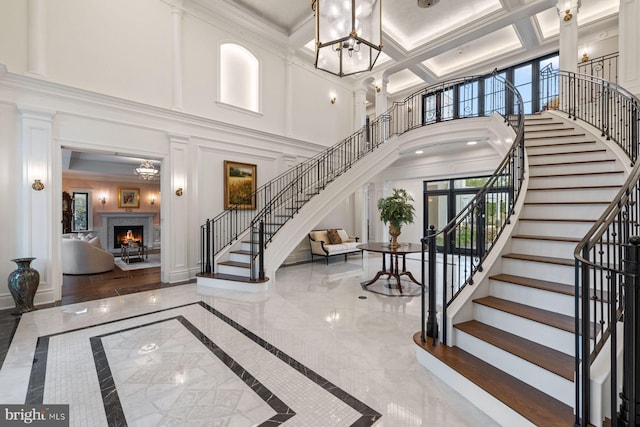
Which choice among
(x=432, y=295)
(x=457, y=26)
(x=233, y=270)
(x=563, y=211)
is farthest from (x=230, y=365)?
(x=457, y=26)

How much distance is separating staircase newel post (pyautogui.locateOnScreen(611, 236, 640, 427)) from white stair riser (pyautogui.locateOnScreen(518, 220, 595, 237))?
1861mm

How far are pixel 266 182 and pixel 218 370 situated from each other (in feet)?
18.0

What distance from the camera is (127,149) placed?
5293 mm

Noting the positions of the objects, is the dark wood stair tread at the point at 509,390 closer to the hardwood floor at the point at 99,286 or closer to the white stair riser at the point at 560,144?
the white stair riser at the point at 560,144

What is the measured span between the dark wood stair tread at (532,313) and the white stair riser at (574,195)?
176 centimetres

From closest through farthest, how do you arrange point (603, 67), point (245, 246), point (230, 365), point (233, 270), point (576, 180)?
point (230, 365) < point (576, 180) < point (233, 270) < point (245, 246) < point (603, 67)

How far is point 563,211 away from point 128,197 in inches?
524

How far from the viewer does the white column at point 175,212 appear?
5.75m

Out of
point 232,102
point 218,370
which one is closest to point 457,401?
point 218,370

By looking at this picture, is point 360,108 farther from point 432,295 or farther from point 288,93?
point 432,295

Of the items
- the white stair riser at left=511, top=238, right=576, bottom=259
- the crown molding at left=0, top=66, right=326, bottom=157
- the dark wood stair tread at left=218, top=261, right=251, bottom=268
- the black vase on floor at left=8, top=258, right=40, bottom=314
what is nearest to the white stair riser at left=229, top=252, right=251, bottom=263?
the dark wood stair tread at left=218, top=261, right=251, bottom=268

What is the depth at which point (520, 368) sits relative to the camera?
2.05 meters

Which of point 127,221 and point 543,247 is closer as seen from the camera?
point 543,247

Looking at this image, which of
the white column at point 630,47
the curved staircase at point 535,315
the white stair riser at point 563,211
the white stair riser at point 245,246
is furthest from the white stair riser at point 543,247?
the white stair riser at point 245,246
